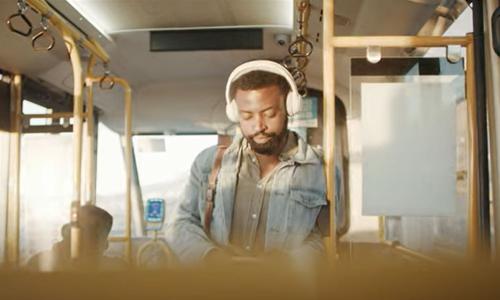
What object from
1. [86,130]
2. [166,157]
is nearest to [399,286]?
[166,157]

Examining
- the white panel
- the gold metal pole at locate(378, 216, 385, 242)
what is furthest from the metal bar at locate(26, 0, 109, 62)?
the gold metal pole at locate(378, 216, 385, 242)

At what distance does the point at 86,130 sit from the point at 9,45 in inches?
15.8

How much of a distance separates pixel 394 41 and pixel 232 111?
20.9 inches

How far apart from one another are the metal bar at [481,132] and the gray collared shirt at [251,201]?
1.78ft

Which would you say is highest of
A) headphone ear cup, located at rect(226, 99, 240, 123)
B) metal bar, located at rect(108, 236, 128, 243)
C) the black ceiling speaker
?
the black ceiling speaker

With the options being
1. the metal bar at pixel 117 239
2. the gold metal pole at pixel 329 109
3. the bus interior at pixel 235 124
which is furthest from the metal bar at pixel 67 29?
the gold metal pole at pixel 329 109

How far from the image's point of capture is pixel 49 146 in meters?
1.77

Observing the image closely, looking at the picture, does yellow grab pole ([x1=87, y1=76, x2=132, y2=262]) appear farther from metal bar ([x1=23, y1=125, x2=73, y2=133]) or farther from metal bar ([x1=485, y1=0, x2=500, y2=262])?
metal bar ([x1=485, y1=0, x2=500, y2=262])

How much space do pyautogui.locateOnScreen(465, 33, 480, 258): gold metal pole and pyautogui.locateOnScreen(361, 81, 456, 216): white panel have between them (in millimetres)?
47

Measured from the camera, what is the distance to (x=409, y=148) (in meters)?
1.46

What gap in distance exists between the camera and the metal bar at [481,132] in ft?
4.62

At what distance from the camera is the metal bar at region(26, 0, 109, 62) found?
1.56m

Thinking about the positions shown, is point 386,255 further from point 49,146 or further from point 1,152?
point 1,152

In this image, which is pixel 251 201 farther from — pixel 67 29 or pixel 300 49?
pixel 67 29
